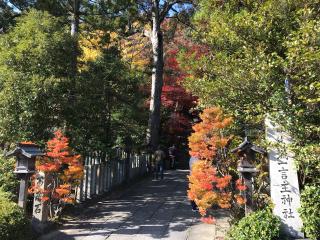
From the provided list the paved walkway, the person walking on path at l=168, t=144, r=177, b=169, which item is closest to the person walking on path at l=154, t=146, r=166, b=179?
the paved walkway

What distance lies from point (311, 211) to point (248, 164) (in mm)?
1356

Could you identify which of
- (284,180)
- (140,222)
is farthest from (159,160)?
(284,180)

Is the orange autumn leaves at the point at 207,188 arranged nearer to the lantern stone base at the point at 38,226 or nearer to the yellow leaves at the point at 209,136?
the yellow leaves at the point at 209,136

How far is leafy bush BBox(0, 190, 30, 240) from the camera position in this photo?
6192 mm

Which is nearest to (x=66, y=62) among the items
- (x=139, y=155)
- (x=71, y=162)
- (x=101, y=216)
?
(x=71, y=162)

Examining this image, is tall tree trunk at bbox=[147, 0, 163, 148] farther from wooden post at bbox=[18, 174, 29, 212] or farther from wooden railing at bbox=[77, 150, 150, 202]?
wooden post at bbox=[18, 174, 29, 212]

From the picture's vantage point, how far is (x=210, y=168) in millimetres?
7027

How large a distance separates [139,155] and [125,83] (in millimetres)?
5498

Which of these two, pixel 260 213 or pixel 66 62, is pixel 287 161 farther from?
pixel 66 62

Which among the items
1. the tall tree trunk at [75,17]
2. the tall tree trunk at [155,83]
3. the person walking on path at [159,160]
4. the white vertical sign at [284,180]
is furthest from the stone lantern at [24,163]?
the tall tree trunk at [155,83]

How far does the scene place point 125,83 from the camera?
42.5 ft

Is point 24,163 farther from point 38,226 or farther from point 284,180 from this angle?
point 284,180

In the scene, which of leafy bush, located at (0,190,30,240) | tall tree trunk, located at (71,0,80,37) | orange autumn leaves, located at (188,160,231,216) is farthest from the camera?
tall tree trunk, located at (71,0,80,37)

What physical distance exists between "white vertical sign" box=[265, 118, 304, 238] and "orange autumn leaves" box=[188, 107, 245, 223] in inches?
25.9
